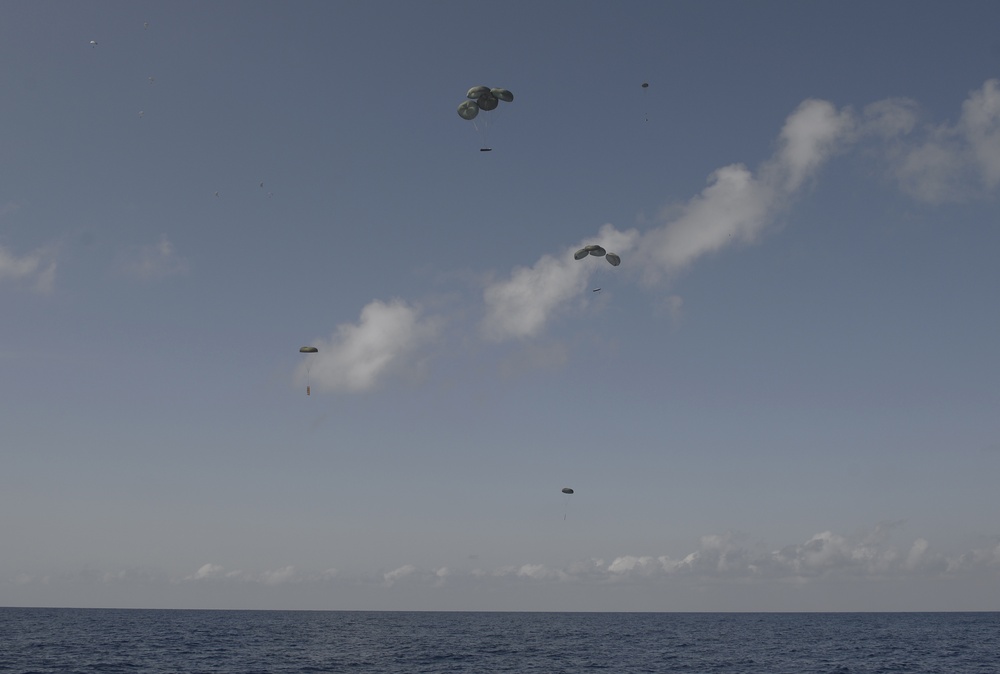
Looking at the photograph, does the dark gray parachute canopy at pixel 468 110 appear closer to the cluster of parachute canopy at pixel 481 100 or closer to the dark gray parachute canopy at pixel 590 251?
the cluster of parachute canopy at pixel 481 100

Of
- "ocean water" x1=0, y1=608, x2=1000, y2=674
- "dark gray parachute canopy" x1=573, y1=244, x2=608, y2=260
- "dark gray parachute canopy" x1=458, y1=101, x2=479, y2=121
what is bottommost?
"ocean water" x1=0, y1=608, x2=1000, y2=674

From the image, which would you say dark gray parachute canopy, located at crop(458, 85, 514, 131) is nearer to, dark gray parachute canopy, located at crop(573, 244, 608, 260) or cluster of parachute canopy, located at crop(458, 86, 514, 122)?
cluster of parachute canopy, located at crop(458, 86, 514, 122)

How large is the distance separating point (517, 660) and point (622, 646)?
31185 mm

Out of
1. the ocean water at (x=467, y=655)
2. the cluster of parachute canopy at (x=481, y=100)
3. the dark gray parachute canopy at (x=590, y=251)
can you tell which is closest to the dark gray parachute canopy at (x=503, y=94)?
the cluster of parachute canopy at (x=481, y=100)

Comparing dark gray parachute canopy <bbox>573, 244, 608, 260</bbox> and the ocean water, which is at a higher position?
dark gray parachute canopy <bbox>573, 244, 608, 260</bbox>

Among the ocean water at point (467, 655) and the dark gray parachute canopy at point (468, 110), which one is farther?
the ocean water at point (467, 655)

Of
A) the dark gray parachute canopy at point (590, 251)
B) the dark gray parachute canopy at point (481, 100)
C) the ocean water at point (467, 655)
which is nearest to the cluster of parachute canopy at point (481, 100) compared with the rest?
the dark gray parachute canopy at point (481, 100)

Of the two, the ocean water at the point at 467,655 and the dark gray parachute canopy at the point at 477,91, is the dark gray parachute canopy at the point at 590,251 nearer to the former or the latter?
the dark gray parachute canopy at the point at 477,91

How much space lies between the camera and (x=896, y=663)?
8538 cm

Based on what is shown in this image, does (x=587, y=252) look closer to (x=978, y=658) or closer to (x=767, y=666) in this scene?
(x=767, y=666)

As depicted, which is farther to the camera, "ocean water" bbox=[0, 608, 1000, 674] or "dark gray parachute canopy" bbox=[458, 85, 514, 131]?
"ocean water" bbox=[0, 608, 1000, 674]

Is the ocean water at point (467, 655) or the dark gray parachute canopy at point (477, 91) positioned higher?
the dark gray parachute canopy at point (477, 91)

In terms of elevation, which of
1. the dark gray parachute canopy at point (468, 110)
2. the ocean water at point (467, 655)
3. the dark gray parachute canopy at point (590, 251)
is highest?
the dark gray parachute canopy at point (468, 110)

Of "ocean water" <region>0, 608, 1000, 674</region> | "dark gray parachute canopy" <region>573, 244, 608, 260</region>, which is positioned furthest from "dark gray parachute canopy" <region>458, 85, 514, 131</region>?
"ocean water" <region>0, 608, 1000, 674</region>
